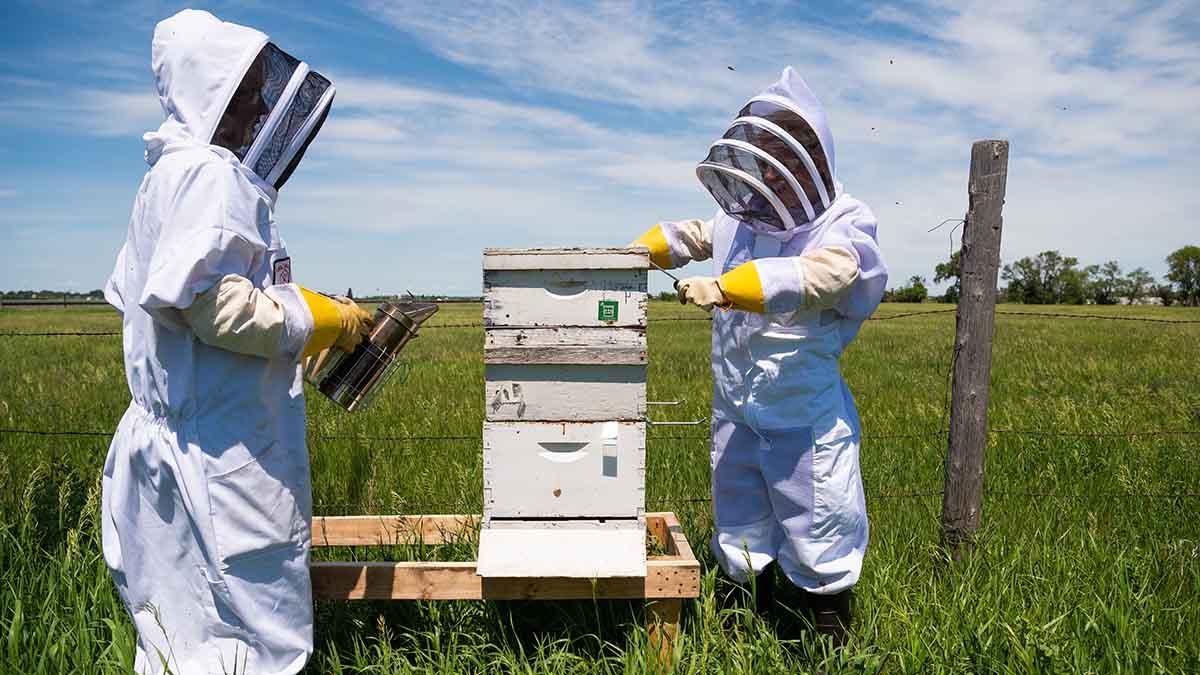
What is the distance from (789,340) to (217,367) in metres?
2.26

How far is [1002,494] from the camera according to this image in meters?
5.67

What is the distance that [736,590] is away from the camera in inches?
168

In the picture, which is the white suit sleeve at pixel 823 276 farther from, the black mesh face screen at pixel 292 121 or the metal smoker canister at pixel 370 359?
the black mesh face screen at pixel 292 121

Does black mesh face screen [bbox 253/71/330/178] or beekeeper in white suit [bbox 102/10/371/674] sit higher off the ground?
black mesh face screen [bbox 253/71/330/178]

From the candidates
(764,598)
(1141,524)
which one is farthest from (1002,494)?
(764,598)

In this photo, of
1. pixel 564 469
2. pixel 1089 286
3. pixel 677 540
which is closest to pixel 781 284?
pixel 564 469

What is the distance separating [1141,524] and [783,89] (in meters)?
3.94

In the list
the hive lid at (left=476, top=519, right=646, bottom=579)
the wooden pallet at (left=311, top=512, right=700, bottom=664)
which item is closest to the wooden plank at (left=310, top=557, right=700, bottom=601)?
the wooden pallet at (left=311, top=512, right=700, bottom=664)

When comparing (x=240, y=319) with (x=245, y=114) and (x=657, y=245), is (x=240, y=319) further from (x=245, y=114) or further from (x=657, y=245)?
(x=657, y=245)

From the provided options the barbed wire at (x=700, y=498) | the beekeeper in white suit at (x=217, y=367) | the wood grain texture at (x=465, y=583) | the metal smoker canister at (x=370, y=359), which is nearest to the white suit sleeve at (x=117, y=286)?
the beekeeper in white suit at (x=217, y=367)

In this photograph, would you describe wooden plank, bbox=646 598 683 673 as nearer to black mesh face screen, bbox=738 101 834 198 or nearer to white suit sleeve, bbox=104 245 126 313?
black mesh face screen, bbox=738 101 834 198

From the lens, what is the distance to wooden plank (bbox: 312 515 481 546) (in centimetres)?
429

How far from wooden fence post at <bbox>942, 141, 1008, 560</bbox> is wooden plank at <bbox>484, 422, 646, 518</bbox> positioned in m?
2.30

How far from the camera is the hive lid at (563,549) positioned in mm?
3240
